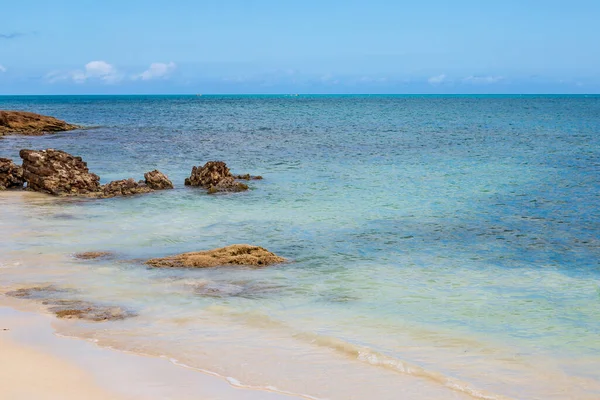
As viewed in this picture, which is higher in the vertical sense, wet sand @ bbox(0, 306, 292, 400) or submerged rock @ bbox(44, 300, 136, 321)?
wet sand @ bbox(0, 306, 292, 400)

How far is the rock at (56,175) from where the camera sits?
20.5 m

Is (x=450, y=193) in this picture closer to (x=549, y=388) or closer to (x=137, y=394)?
(x=549, y=388)

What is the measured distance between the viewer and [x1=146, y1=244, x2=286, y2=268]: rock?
12.2 metres

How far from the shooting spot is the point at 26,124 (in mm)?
51281

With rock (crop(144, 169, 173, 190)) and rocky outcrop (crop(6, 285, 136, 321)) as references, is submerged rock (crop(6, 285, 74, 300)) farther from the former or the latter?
rock (crop(144, 169, 173, 190))

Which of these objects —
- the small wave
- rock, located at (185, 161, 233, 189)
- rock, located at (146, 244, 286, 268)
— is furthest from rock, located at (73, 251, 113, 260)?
rock, located at (185, 161, 233, 189)

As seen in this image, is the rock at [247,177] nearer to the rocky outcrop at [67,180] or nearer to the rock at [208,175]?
the rock at [208,175]

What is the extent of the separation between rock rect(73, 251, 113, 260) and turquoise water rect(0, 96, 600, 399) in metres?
0.27

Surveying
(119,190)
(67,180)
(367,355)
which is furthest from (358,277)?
(67,180)

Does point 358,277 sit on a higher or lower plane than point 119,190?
lower

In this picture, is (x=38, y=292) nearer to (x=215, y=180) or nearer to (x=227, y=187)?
(x=227, y=187)

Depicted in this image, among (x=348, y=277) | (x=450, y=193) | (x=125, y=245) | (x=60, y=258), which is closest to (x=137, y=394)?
(x=348, y=277)

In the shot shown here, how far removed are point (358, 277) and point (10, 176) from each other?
14.8m

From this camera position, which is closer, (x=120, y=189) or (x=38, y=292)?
(x=38, y=292)
